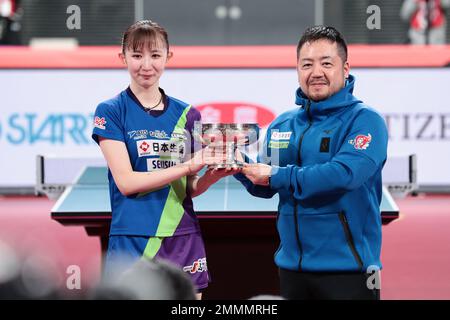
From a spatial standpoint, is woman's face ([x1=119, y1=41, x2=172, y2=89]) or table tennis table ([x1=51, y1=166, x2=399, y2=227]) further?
table tennis table ([x1=51, y1=166, x2=399, y2=227])

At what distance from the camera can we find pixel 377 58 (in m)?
6.14

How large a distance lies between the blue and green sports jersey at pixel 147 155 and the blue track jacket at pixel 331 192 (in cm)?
34

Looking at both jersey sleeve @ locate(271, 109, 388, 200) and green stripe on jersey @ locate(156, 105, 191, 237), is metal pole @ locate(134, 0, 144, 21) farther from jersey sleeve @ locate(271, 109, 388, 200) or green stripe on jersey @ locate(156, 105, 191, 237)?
jersey sleeve @ locate(271, 109, 388, 200)

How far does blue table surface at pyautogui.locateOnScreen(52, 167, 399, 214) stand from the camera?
3900 mm

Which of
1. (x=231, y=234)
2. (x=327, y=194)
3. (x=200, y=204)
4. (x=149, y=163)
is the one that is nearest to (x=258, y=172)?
(x=327, y=194)

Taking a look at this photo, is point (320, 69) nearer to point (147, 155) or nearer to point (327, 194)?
point (327, 194)

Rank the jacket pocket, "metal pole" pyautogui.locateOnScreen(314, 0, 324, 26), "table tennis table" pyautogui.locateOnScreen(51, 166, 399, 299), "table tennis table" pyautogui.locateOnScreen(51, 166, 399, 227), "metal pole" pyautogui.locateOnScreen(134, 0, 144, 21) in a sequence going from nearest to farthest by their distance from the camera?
the jacket pocket < "table tennis table" pyautogui.locateOnScreen(51, 166, 399, 227) < "table tennis table" pyautogui.locateOnScreen(51, 166, 399, 299) < "metal pole" pyautogui.locateOnScreen(314, 0, 324, 26) < "metal pole" pyautogui.locateOnScreen(134, 0, 144, 21)

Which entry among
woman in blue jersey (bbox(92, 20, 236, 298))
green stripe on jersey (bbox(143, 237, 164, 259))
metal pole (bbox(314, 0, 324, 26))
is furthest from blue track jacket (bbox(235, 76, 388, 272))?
metal pole (bbox(314, 0, 324, 26))

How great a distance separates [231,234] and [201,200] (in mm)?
251

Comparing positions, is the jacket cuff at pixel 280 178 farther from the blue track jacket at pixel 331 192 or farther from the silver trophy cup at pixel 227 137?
the silver trophy cup at pixel 227 137

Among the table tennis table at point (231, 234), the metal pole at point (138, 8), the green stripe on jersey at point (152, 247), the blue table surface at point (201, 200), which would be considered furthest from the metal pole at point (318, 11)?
the green stripe on jersey at point (152, 247)

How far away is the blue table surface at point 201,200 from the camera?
390cm

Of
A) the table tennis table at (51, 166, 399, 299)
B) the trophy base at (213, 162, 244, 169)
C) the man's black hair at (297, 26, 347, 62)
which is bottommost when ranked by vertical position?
the table tennis table at (51, 166, 399, 299)
